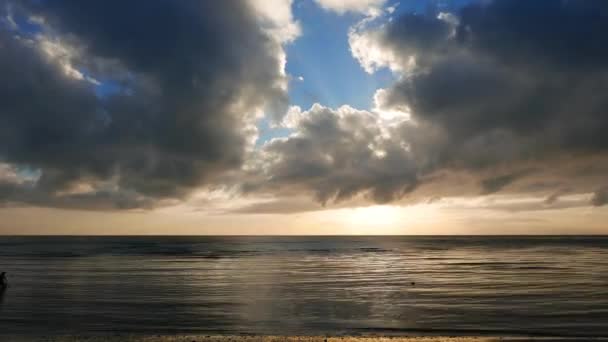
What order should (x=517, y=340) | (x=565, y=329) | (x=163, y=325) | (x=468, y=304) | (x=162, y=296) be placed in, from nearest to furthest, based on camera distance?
(x=517, y=340) → (x=565, y=329) → (x=163, y=325) → (x=468, y=304) → (x=162, y=296)

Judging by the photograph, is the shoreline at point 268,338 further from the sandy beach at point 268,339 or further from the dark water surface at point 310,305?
the dark water surface at point 310,305

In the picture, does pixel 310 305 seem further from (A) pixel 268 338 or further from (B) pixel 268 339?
(B) pixel 268 339

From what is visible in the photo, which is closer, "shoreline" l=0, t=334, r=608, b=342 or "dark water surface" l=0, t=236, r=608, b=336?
"shoreline" l=0, t=334, r=608, b=342

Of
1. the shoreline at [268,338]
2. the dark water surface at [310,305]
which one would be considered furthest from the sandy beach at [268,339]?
the dark water surface at [310,305]

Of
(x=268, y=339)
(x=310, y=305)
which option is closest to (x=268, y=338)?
(x=268, y=339)

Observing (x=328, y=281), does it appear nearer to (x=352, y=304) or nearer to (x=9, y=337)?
(x=352, y=304)

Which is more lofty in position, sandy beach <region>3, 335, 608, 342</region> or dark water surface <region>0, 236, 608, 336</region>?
sandy beach <region>3, 335, 608, 342</region>

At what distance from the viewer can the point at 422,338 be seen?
72.2 feet

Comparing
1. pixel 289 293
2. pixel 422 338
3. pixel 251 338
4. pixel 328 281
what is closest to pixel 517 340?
pixel 422 338

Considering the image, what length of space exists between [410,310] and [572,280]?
88.2 ft

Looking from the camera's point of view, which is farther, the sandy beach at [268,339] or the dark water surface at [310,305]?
the dark water surface at [310,305]

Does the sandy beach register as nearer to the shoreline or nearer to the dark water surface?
the shoreline

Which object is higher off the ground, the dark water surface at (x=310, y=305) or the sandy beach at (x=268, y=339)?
the sandy beach at (x=268, y=339)

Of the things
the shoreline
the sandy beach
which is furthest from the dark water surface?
the sandy beach
